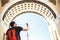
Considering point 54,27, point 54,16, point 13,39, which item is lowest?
point 13,39

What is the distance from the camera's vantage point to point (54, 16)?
546 cm

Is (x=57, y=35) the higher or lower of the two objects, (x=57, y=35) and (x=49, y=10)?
the lower

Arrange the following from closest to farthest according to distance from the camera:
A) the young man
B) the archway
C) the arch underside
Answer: the young man → the archway → the arch underside

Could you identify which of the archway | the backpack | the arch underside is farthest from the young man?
the arch underside

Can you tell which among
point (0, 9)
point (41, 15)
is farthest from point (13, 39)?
point (41, 15)

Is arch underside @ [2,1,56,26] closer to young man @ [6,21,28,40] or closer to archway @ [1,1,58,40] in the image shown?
archway @ [1,1,58,40]

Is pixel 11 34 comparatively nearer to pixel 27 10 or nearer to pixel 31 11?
pixel 27 10

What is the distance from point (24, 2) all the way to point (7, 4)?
2.13 ft

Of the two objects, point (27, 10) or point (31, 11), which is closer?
point (27, 10)

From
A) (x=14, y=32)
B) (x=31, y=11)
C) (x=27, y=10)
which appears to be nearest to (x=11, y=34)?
(x=14, y=32)

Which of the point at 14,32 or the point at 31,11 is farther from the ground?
the point at 31,11

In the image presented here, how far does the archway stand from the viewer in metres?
5.51

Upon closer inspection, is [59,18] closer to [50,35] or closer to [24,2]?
[50,35]

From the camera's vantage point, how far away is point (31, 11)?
6.39 metres
